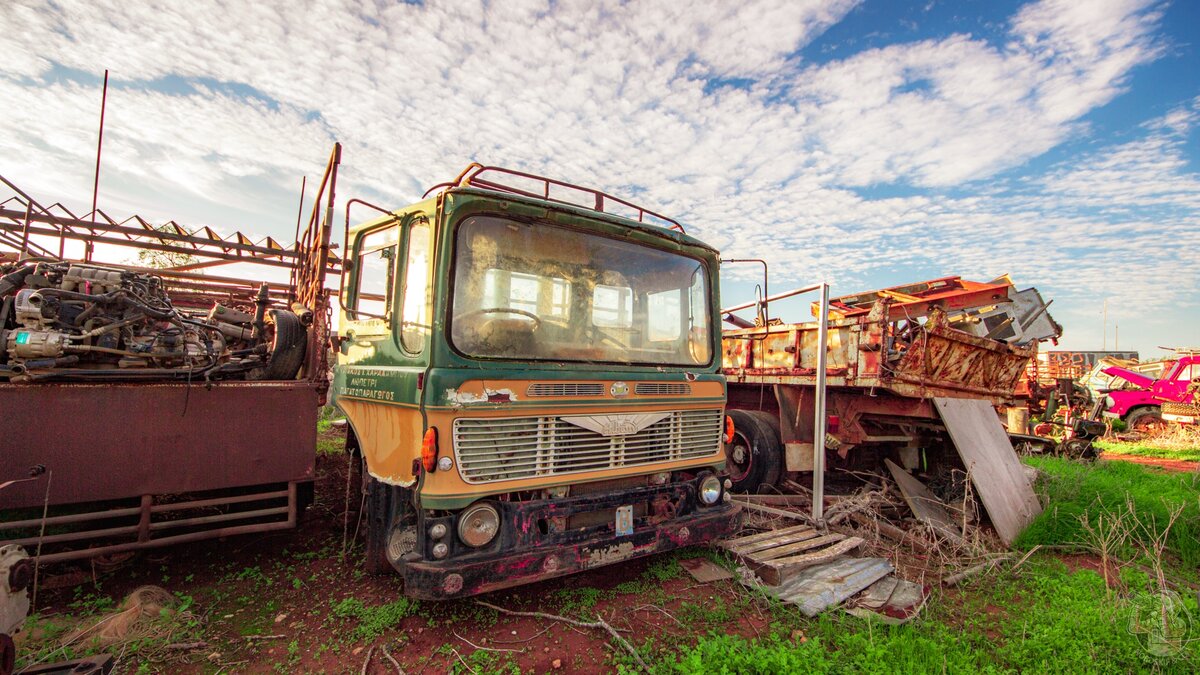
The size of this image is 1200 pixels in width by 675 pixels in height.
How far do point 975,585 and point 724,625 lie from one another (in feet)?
6.81

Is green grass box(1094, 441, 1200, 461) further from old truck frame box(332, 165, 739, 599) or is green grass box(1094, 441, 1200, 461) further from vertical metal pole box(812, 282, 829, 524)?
old truck frame box(332, 165, 739, 599)

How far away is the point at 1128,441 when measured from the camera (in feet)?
40.9

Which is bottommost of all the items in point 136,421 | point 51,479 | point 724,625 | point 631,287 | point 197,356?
point 724,625

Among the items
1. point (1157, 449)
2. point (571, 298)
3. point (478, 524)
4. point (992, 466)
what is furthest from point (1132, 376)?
point (478, 524)

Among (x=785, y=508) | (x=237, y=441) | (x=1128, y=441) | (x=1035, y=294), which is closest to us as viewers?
(x=237, y=441)

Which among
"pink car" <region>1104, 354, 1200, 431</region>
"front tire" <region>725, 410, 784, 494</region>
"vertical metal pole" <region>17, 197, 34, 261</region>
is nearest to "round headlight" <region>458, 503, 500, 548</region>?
"front tire" <region>725, 410, 784, 494</region>

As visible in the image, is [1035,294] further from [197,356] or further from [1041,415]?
[197,356]

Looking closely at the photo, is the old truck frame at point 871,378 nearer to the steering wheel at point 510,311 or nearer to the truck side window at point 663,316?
the truck side window at point 663,316

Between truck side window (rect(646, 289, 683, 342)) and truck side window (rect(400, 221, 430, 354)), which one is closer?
truck side window (rect(400, 221, 430, 354))

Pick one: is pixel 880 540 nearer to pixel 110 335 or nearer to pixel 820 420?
pixel 820 420

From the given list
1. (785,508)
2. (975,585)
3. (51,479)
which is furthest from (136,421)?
(975,585)

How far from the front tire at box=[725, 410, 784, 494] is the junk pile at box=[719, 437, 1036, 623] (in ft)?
0.99

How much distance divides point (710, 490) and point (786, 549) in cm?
90

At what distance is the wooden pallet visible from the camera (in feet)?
12.8
